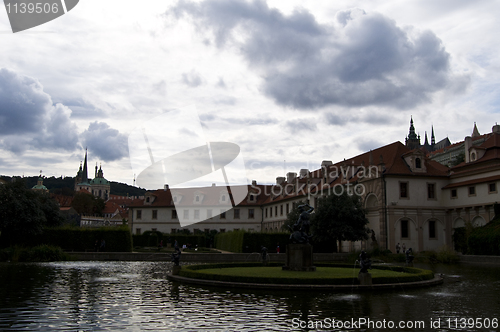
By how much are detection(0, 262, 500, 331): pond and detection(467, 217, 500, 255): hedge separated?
22.4 m

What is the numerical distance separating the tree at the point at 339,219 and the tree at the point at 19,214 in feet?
86.1

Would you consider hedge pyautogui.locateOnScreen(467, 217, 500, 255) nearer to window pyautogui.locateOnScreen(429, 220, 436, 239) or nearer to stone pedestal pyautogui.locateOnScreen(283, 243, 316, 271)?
window pyautogui.locateOnScreen(429, 220, 436, 239)

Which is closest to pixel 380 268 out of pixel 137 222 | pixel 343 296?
pixel 343 296

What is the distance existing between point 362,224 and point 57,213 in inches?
1291

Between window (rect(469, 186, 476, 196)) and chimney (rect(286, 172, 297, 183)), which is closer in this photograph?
window (rect(469, 186, 476, 196))

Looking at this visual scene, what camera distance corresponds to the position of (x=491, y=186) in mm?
44656

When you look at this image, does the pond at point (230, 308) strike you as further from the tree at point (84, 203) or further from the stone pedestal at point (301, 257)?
the tree at point (84, 203)

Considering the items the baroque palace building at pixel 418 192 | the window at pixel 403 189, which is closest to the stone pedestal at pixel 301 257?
the baroque palace building at pixel 418 192

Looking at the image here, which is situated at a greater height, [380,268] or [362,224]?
[362,224]

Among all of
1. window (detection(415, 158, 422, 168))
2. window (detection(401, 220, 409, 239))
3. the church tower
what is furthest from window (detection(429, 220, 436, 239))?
the church tower

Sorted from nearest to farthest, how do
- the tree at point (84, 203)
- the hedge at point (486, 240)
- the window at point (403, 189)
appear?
1. the hedge at point (486, 240)
2. the window at point (403, 189)
3. the tree at point (84, 203)

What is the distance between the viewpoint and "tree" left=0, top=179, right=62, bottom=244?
38406mm

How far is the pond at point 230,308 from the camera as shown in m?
10.5

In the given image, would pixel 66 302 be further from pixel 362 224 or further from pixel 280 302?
pixel 362 224
